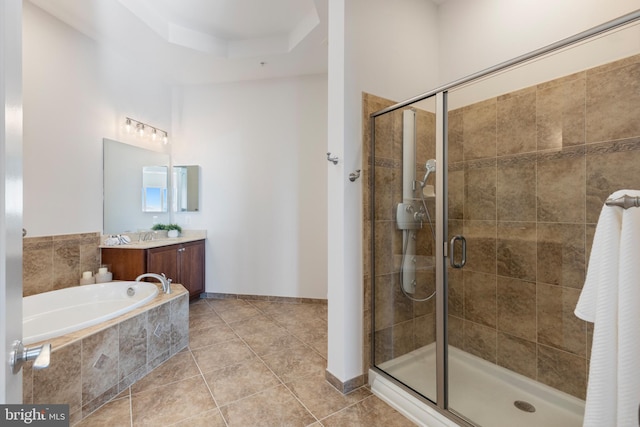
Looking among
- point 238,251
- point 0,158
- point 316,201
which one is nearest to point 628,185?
point 0,158

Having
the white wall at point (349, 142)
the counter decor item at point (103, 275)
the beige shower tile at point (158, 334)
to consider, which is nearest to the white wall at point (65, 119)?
the counter decor item at point (103, 275)

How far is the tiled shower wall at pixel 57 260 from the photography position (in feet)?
7.91

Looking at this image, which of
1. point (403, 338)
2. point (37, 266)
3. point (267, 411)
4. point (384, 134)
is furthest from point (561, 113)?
point (37, 266)

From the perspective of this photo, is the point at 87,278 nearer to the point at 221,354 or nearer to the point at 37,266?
the point at 37,266

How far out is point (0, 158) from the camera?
1.77 feet

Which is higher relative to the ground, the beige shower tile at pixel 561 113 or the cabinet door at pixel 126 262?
the beige shower tile at pixel 561 113

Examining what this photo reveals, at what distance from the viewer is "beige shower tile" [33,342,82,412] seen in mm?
1443

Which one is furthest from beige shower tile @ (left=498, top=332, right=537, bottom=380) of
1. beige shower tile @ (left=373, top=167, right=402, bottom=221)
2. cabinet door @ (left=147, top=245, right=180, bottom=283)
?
cabinet door @ (left=147, top=245, right=180, bottom=283)

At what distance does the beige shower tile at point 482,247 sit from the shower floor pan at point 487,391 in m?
0.62

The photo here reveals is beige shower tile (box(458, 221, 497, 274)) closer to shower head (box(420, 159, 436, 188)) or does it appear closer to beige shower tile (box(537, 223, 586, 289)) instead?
beige shower tile (box(537, 223, 586, 289))

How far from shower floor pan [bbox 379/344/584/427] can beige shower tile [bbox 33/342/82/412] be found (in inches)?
75.1

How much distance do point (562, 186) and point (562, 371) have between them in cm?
115

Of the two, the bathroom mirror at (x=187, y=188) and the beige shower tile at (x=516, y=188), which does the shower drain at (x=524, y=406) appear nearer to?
the beige shower tile at (x=516, y=188)

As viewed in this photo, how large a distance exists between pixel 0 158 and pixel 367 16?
2166 millimetres
